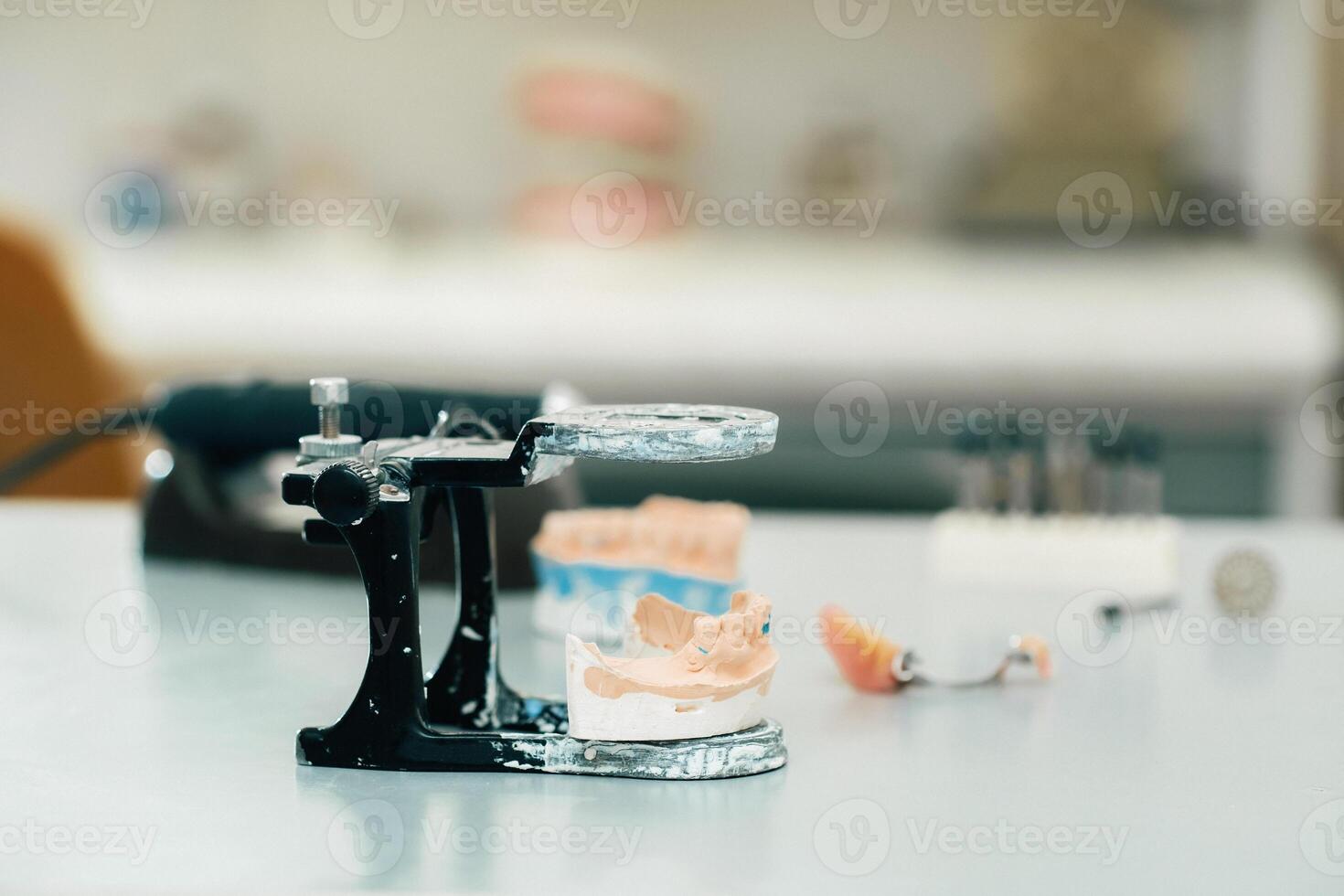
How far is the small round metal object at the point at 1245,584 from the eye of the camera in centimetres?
113

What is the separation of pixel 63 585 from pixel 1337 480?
7.89 ft

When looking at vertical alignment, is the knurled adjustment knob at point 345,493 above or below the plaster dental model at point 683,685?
above

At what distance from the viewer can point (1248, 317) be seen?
269 centimetres

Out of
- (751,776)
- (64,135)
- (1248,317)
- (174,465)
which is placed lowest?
(751,776)

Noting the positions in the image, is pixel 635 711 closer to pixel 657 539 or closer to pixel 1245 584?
pixel 657 539

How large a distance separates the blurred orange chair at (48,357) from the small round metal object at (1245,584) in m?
1.77

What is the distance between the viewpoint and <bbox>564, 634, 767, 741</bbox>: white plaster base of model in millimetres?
732

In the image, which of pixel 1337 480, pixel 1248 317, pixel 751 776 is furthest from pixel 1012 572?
pixel 1337 480

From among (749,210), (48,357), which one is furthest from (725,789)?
(749,210)

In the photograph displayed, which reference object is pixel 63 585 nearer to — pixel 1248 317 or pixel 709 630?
pixel 709 630

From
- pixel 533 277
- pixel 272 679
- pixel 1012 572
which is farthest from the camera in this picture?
pixel 533 277

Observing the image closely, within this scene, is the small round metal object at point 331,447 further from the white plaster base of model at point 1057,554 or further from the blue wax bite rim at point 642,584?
the white plaster base of model at point 1057,554

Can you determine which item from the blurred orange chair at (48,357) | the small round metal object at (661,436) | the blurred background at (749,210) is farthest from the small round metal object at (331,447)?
the blurred background at (749,210)

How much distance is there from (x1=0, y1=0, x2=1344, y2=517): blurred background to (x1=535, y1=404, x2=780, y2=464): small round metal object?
1835mm
